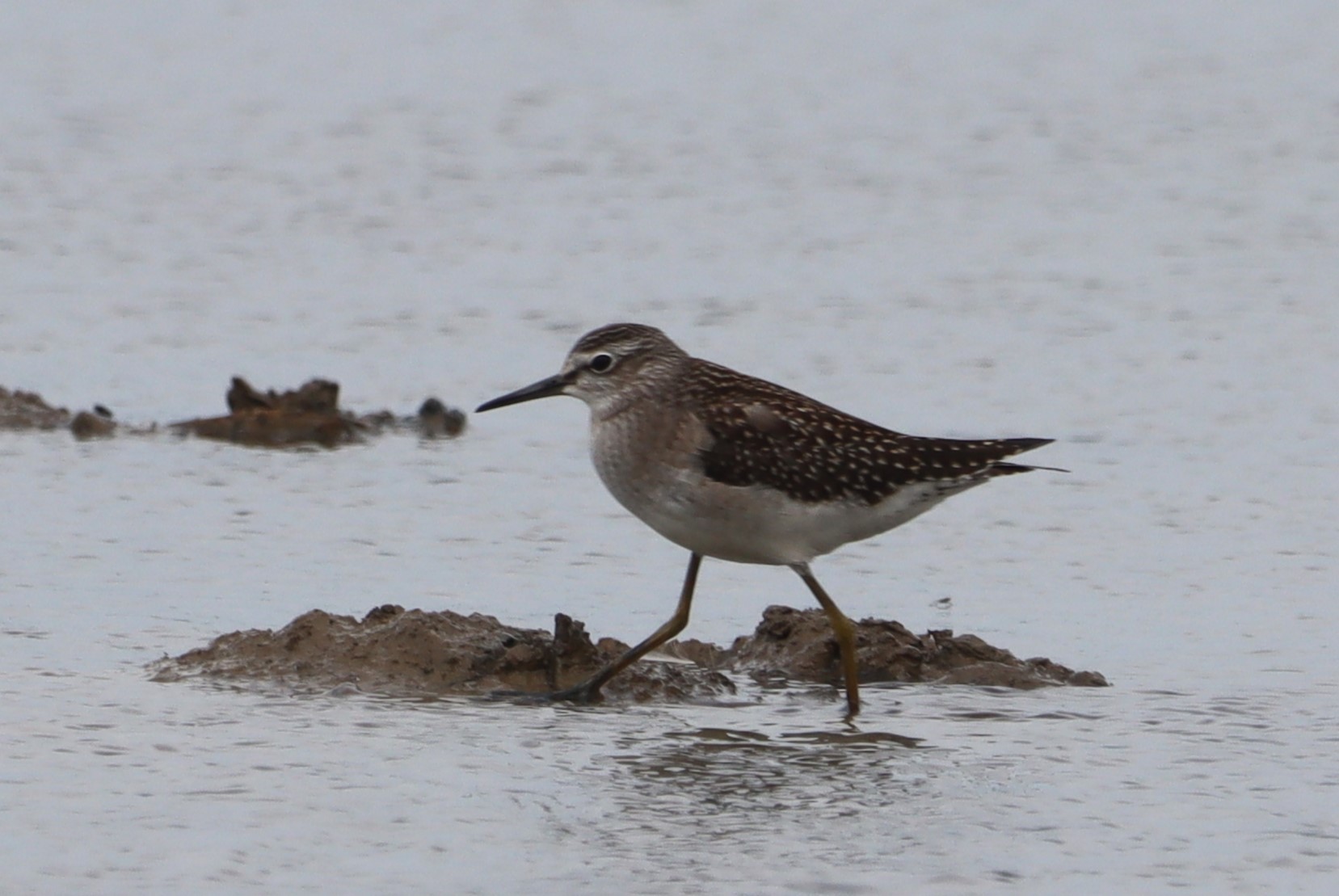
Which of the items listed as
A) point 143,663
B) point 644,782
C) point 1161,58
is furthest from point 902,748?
point 1161,58

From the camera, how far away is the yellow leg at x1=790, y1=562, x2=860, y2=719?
7.09 m

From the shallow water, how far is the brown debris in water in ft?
0.48

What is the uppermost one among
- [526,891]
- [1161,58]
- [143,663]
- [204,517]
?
[1161,58]

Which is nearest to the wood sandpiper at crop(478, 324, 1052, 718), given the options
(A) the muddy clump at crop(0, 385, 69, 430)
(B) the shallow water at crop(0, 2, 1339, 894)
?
(B) the shallow water at crop(0, 2, 1339, 894)

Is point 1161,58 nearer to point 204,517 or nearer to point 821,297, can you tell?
point 821,297

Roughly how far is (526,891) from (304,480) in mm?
4828

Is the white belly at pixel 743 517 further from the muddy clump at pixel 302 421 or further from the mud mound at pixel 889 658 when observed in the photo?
the muddy clump at pixel 302 421

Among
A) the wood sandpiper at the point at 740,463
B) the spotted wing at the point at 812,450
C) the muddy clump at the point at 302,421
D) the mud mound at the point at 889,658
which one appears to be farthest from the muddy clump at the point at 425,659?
the muddy clump at the point at 302,421

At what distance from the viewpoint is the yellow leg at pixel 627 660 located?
23.2 feet

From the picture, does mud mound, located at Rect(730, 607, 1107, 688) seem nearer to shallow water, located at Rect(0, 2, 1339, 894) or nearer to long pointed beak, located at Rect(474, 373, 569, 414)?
shallow water, located at Rect(0, 2, 1339, 894)

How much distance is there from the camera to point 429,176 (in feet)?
49.3

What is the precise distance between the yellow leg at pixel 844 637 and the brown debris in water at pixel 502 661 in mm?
203

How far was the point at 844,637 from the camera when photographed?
7.20 metres

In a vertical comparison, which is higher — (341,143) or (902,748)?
(341,143)
